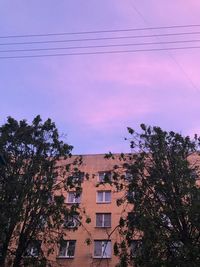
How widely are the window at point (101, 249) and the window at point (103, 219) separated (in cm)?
133

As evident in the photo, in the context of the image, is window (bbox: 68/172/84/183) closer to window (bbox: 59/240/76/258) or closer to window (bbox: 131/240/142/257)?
window (bbox: 131/240/142/257)

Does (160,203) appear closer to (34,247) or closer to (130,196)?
(130,196)

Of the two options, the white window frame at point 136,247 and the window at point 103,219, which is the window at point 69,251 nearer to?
the window at point 103,219

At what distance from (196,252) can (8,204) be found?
7373mm

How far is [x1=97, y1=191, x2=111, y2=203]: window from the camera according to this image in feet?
99.0

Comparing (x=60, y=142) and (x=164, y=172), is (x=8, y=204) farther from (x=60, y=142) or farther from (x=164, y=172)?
(x=164, y=172)

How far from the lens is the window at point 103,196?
99.0ft

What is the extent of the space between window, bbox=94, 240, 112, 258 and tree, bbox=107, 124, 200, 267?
882 centimetres

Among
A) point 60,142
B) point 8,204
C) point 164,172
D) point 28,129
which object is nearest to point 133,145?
point 164,172

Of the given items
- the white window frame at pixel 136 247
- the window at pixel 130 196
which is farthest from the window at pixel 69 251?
the white window frame at pixel 136 247

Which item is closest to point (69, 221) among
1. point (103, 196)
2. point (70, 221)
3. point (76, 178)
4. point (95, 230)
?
point (70, 221)

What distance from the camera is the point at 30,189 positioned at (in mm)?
17188

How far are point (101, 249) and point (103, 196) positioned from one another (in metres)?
4.32

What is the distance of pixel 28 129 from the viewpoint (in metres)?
18.6
